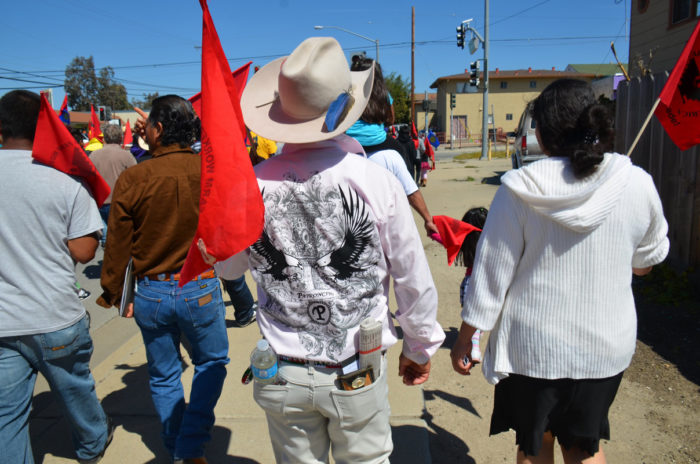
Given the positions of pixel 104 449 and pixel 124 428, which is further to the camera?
pixel 124 428

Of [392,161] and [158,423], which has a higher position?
[392,161]

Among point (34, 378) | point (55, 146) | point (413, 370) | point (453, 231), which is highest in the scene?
point (55, 146)

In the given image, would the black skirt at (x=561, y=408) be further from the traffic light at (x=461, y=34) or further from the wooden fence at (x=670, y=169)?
the traffic light at (x=461, y=34)

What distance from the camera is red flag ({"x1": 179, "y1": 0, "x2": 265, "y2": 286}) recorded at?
1.63m

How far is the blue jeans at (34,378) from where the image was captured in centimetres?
240

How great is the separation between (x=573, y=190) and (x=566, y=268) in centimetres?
28

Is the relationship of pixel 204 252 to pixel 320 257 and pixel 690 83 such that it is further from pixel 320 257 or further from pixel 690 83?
pixel 690 83

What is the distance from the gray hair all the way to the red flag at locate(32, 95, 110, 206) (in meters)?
A: 4.96

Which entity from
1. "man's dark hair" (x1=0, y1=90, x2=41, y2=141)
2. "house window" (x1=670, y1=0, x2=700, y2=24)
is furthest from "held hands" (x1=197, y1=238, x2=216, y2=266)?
"house window" (x1=670, y1=0, x2=700, y2=24)

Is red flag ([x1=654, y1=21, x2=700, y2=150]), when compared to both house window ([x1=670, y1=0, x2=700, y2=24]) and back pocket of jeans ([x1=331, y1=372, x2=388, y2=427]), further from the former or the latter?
house window ([x1=670, y1=0, x2=700, y2=24])

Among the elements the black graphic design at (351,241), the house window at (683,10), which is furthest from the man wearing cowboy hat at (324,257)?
the house window at (683,10)

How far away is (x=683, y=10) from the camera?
11625 mm

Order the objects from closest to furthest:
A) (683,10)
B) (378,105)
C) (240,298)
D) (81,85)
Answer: (378,105) < (240,298) < (683,10) < (81,85)

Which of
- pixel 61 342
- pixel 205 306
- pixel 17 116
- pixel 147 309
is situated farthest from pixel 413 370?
pixel 17 116
